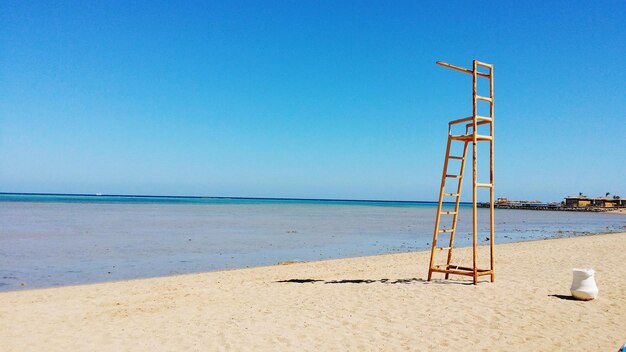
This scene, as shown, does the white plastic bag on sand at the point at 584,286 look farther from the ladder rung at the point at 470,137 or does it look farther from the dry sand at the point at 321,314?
the ladder rung at the point at 470,137

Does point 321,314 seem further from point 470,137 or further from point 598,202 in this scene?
point 598,202

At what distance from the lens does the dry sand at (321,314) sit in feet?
20.4

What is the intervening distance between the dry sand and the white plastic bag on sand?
0.56ft

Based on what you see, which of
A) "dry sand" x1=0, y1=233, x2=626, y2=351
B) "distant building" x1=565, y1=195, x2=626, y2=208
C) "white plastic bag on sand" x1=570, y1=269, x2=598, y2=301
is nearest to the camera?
"dry sand" x1=0, y1=233, x2=626, y2=351

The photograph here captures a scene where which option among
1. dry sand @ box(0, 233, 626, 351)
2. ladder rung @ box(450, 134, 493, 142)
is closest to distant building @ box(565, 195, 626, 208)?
dry sand @ box(0, 233, 626, 351)

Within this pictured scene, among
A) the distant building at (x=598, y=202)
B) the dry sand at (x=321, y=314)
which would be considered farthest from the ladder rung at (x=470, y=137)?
the distant building at (x=598, y=202)

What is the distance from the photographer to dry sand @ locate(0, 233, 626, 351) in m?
6.21

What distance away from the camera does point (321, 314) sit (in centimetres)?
762

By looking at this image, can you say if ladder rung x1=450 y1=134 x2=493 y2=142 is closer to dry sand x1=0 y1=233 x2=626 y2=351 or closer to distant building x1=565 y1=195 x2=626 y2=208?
dry sand x1=0 y1=233 x2=626 y2=351

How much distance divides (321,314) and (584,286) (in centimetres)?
499

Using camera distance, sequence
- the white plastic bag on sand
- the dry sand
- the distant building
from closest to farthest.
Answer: the dry sand → the white plastic bag on sand → the distant building

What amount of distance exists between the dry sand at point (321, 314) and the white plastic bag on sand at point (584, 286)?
170 mm

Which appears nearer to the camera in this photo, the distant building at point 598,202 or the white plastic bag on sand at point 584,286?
the white plastic bag on sand at point 584,286

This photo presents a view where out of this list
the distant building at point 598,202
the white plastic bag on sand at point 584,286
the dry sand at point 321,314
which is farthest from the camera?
the distant building at point 598,202
